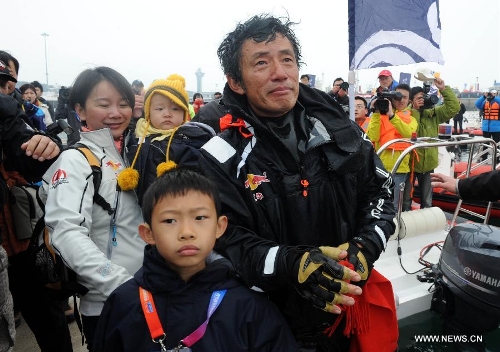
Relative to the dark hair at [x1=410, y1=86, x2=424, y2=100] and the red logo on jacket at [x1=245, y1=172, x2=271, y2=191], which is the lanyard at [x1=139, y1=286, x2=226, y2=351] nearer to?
the red logo on jacket at [x1=245, y1=172, x2=271, y2=191]

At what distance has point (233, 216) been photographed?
1.48 metres

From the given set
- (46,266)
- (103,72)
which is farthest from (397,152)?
(46,266)

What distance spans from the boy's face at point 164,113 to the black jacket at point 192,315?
1016 millimetres

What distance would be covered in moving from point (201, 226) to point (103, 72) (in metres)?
1.11

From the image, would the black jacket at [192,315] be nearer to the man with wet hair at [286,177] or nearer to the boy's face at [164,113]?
the man with wet hair at [286,177]

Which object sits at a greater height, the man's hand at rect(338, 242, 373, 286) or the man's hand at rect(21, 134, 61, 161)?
the man's hand at rect(21, 134, 61, 161)

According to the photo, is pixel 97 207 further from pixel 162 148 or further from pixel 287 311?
pixel 287 311

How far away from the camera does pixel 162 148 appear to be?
190cm

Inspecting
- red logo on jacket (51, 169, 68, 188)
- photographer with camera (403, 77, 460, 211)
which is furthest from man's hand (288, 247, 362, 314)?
photographer with camera (403, 77, 460, 211)

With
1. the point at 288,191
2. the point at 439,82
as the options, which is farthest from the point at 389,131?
the point at 288,191

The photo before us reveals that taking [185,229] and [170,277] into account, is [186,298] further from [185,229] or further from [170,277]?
[185,229]

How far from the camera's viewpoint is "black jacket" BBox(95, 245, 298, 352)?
1.30 metres

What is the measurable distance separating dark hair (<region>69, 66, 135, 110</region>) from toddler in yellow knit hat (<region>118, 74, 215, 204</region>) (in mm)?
252

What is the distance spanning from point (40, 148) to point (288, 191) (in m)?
1.27
